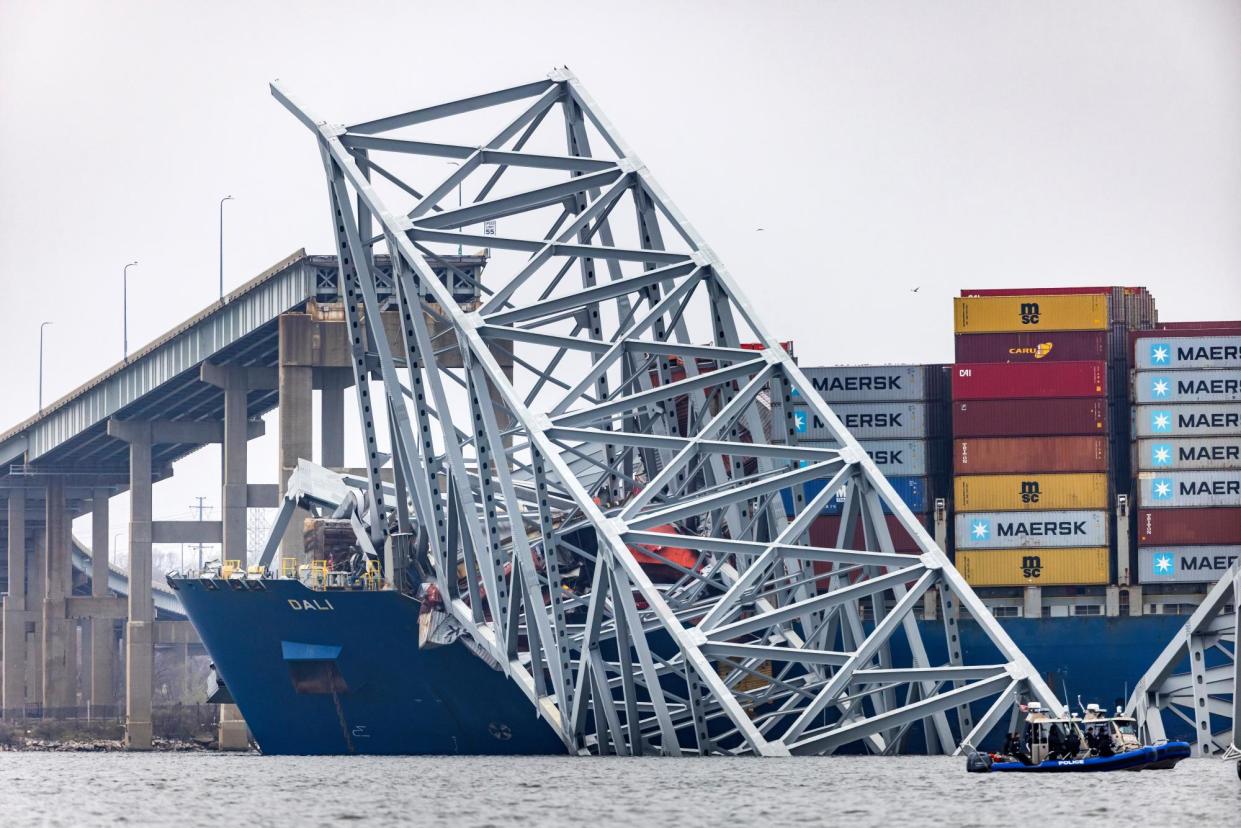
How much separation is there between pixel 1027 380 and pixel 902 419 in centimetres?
426

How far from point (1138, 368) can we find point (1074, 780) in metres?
33.7

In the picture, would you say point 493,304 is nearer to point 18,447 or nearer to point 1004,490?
point 1004,490

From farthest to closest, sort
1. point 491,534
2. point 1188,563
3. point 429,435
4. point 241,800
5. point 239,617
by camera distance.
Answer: point 1188,563 < point 239,617 < point 429,435 < point 491,534 < point 241,800

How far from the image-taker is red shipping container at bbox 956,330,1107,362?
75875mm

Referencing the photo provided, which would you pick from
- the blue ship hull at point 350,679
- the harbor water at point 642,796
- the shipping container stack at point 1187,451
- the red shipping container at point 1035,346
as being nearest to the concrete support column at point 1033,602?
the shipping container stack at point 1187,451

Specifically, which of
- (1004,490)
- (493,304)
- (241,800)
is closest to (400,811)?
(241,800)

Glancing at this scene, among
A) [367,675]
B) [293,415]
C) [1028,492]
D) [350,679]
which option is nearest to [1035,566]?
[1028,492]

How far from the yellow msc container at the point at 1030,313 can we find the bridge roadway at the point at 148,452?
17052 millimetres

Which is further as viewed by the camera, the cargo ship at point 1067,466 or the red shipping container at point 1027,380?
the red shipping container at point 1027,380

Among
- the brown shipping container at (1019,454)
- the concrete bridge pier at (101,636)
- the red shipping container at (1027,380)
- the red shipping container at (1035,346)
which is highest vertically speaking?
the red shipping container at (1035,346)

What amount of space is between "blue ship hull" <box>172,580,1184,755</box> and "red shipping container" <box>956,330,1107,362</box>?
907 centimetres

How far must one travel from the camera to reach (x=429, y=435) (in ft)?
188

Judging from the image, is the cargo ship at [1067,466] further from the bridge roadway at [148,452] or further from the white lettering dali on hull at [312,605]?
the white lettering dali on hull at [312,605]

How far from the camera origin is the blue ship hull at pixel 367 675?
2427 inches
